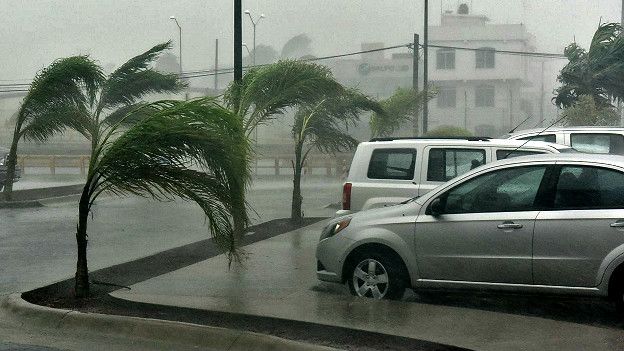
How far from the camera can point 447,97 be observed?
89.4 meters

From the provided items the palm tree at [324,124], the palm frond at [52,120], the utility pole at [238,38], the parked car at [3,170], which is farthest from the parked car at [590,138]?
the parked car at [3,170]

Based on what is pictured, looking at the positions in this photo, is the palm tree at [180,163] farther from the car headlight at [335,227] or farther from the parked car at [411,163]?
the parked car at [411,163]

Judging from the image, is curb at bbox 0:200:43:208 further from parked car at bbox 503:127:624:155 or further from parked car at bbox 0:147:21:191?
parked car at bbox 503:127:624:155

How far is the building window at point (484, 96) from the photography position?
287 ft

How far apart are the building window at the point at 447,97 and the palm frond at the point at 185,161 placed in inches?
3127

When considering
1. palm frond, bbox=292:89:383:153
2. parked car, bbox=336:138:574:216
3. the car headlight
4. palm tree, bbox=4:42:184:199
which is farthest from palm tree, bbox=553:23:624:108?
the car headlight

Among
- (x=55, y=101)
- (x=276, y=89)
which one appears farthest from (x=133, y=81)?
(x=276, y=89)

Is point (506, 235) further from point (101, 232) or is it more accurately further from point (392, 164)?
point (101, 232)

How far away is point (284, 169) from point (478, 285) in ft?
150

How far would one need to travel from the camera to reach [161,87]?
30734 mm

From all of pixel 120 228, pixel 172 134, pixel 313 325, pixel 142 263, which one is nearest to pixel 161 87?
pixel 120 228

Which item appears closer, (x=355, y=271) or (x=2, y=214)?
(x=355, y=271)

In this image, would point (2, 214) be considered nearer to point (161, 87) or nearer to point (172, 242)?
point (172, 242)

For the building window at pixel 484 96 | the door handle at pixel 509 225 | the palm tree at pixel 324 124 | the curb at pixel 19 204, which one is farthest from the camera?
the building window at pixel 484 96
